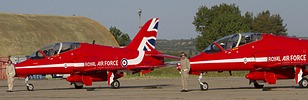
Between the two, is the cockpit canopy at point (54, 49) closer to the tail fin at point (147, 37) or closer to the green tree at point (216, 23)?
the tail fin at point (147, 37)

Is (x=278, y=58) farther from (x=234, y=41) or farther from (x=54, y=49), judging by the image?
(x=54, y=49)

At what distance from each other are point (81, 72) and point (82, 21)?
54.5m

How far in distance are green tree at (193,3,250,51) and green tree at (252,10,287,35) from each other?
16.1 feet

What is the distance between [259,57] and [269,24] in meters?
110

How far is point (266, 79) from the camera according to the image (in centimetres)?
3053

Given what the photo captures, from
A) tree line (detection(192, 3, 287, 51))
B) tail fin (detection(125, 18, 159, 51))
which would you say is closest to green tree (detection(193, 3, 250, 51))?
tree line (detection(192, 3, 287, 51))

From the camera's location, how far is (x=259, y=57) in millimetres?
30703

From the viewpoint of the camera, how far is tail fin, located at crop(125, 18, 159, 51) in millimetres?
39219

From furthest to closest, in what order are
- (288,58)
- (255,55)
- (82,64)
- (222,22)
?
(222,22), (82,64), (255,55), (288,58)

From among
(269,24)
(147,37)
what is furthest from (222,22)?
(147,37)

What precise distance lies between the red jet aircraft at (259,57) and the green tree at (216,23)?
8162 centimetres

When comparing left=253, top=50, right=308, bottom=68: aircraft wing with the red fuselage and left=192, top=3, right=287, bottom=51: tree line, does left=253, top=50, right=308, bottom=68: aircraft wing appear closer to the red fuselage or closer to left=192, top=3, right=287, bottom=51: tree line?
the red fuselage

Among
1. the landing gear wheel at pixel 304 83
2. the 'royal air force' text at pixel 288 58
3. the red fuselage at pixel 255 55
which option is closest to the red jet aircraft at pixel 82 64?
the red fuselage at pixel 255 55

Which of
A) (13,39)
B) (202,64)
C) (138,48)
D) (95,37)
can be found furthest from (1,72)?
(202,64)
